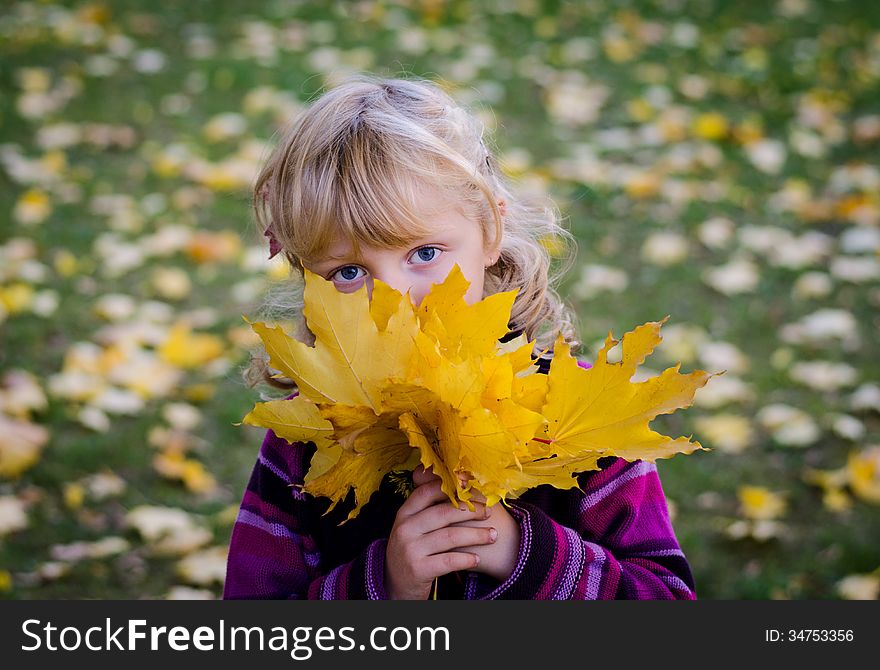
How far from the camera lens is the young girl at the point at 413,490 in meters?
1.41

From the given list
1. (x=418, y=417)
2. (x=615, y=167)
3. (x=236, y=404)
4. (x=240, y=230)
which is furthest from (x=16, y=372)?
(x=615, y=167)

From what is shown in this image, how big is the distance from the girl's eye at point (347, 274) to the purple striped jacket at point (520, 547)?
0.96ft

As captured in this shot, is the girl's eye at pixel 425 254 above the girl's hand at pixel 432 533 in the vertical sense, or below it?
above

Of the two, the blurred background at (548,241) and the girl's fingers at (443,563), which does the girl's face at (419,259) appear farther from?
the blurred background at (548,241)

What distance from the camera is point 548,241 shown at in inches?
84.3

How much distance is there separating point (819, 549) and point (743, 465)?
0.35 m

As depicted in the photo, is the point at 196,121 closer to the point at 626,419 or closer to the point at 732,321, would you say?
the point at 732,321

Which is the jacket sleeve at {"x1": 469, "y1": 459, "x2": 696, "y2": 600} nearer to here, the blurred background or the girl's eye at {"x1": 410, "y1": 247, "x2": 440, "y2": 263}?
the girl's eye at {"x1": 410, "y1": 247, "x2": 440, "y2": 263}

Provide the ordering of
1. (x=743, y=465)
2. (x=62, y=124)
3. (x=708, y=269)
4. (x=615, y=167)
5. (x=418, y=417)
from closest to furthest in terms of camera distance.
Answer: (x=418, y=417) < (x=743, y=465) < (x=708, y=269) < (x=615, y=167) < (x=62, y=124)

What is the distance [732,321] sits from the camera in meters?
A: 3.34

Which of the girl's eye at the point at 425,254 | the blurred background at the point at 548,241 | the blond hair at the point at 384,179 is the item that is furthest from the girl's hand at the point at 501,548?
the blurred background at the point at 548,241

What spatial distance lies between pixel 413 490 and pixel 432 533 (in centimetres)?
8

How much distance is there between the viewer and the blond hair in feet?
4.88

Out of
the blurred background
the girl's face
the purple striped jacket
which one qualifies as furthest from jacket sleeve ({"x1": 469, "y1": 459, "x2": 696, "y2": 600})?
the blurred background
